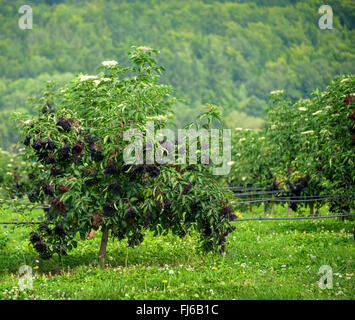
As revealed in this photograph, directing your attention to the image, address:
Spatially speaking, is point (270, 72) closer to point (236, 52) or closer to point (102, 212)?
point (236, 52)

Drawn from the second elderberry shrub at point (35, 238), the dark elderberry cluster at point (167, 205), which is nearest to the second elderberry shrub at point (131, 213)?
the dark elderberry cluster at point (167, 205)

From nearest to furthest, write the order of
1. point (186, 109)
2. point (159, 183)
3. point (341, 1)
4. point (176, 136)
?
point (159, 183), point (176, 136), point (341, 1), point (186, 109)

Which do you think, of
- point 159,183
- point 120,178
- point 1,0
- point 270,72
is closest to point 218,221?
point 159,183

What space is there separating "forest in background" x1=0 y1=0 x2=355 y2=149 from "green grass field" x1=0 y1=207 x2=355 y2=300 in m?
48.9

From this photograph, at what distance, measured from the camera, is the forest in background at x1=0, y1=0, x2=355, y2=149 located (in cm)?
6838

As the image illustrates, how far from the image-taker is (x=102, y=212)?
5.50 meters

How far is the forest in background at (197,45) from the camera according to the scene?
6838 centimetres

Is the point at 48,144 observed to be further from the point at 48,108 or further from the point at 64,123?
the point at 48,108

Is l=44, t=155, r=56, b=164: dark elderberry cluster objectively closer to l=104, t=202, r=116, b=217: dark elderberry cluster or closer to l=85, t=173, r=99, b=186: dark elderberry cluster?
l=85, t=173, r=99, b=186: dark elderberry cluster

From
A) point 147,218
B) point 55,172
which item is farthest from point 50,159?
point 147,218

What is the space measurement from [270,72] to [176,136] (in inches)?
3144
